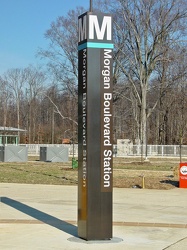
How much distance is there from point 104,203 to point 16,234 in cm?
205

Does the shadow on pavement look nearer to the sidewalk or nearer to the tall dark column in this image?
the sidewalk

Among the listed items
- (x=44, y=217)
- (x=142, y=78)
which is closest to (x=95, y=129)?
(x=44, y=217)

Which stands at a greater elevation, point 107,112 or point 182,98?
point 182,98

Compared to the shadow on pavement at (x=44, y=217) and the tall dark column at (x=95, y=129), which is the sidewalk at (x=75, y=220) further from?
the tall dark column at (x=95, y=129)

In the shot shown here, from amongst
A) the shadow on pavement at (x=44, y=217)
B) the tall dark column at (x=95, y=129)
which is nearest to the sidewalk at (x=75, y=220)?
the shadow on pavement at (x=44, y=217)

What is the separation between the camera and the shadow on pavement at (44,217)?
33.5 ft

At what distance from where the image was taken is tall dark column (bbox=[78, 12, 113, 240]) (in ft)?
28.3

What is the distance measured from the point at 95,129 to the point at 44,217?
4041 mm

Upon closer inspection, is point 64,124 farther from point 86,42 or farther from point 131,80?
point 86,42

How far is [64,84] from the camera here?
6341cm

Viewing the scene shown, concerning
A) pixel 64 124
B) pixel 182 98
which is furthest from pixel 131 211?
pixel 64 124

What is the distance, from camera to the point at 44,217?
11.9 meters

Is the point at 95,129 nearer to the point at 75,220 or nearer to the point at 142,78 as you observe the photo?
the point at 75,220

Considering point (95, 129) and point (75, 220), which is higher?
A: point (95, 129)
